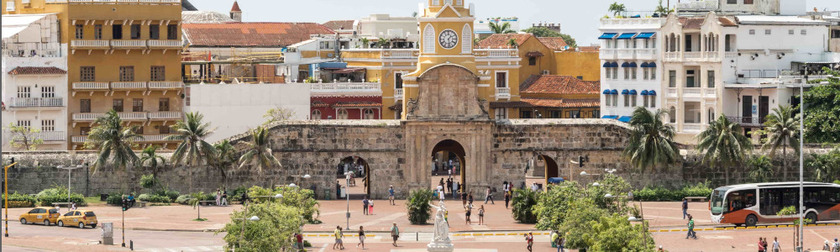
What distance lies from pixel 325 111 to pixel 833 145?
3830 cm

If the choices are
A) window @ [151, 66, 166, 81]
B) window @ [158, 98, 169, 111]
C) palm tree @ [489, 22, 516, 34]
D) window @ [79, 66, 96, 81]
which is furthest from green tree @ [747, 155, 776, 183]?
palm tree @ [489, 22, 516, 34]

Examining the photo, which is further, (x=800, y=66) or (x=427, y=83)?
(x=800, y=66)

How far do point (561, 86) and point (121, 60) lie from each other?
36.7 m

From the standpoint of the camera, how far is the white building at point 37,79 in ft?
384

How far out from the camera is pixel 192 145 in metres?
103

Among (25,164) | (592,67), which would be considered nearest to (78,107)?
(25,164)

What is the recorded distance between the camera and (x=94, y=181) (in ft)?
342

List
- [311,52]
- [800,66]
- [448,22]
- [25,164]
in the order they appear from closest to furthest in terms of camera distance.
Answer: [25,164]
[448,22]
[800,66]
[311,52]

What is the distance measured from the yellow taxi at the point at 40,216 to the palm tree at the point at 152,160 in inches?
534

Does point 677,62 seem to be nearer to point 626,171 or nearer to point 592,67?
point 626,171

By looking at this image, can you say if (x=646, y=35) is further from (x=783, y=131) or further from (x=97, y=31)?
(x=97, y=31)

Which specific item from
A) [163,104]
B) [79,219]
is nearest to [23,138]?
[163,104]

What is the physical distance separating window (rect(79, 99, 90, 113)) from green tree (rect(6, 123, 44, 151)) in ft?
15.1

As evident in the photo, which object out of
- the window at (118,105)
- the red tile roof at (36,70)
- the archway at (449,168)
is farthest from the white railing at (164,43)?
the archway at (449,168)
